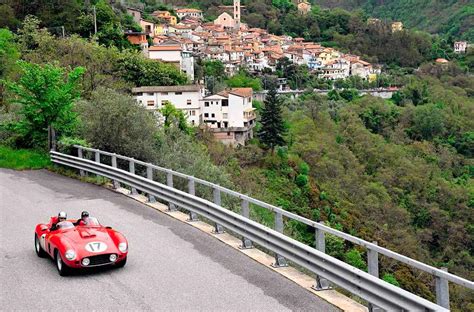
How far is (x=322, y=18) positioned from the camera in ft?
649

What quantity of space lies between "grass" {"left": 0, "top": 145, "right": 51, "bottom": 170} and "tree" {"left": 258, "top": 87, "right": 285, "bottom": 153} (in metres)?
53.2

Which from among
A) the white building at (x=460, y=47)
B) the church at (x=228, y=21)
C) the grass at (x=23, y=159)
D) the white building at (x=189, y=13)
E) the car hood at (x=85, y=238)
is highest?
the white building at (x=189, y=13)

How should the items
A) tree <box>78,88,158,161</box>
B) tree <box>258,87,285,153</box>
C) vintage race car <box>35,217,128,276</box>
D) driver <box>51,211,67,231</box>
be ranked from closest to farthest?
vintage race car <box>35,217,128,276</box>
driver <box>51,211,67,231</box>
tree <box>78,88,158,161</box>
tree <box>258,87,285,153</box>

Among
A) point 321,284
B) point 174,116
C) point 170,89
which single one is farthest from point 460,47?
point 321,284

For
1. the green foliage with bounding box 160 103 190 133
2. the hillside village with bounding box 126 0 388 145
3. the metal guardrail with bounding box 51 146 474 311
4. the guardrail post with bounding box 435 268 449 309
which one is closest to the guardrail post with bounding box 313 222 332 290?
the metal guardrail with bounding box 51 146 474 311

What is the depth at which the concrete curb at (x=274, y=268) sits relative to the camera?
7.46 m

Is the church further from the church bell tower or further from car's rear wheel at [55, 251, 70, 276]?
car's rear wheel at [55, 251, 70, 276]

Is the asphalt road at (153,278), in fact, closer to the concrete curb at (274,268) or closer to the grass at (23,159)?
the concrete curb at (274,268)

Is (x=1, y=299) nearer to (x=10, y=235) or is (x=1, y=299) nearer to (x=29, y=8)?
(x=10, y=235)

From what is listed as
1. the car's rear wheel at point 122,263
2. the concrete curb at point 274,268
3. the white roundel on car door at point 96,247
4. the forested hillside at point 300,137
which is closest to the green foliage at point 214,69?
the forested hillside at point 300,137

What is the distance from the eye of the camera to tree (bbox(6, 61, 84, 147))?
19.7 m

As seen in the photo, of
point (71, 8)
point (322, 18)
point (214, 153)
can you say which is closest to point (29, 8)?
point (71, 8)

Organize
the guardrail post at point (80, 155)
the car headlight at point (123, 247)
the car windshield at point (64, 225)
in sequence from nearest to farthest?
the car headlight at point (123, 247) → the car windshield at point (64, 225) → the guardrail post at point (80, 155)

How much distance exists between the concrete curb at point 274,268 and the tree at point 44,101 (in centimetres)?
734
